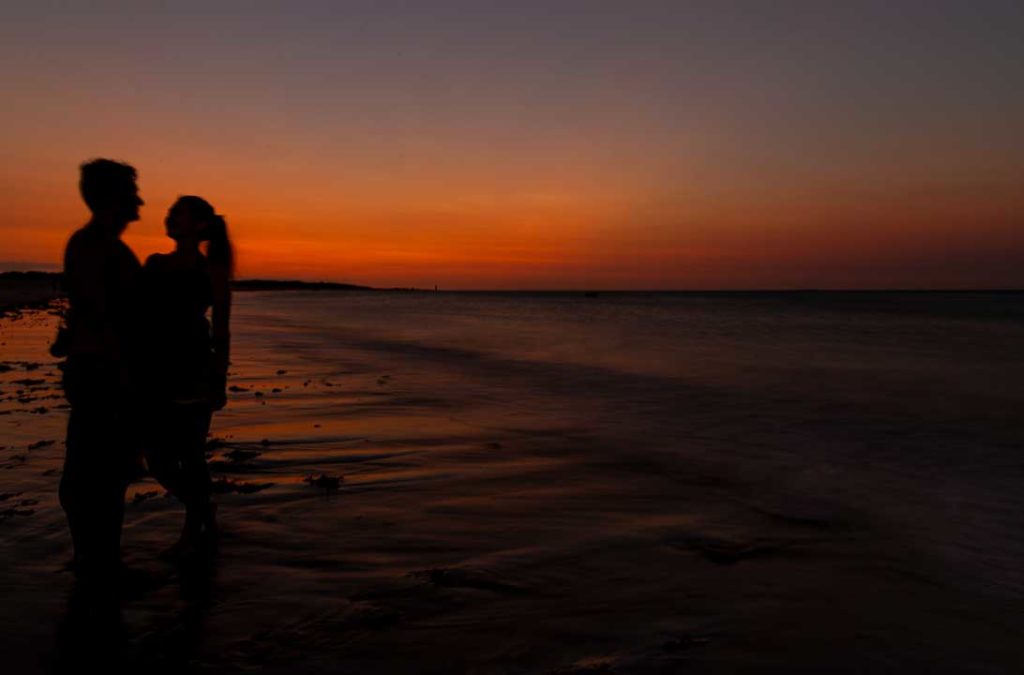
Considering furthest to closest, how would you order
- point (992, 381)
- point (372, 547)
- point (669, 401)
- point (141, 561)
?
point (992, 381)
point (669, 401)
point (372, 547)
point (141, 561)

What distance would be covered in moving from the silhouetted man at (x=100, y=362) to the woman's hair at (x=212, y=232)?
0.46 metres

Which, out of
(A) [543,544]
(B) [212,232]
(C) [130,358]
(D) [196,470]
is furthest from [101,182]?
(A) [543,544]

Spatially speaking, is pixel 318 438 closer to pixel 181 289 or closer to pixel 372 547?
pixel 372 547

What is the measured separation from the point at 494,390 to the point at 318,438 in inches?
274

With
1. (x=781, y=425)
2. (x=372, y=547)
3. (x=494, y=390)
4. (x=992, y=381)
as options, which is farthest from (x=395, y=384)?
(x=992, y=381)

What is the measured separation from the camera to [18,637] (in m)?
3.84

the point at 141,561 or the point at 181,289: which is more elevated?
the point at 181,289

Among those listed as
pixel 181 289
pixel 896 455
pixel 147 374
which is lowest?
pixel 896 455

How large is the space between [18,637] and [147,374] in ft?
5.18

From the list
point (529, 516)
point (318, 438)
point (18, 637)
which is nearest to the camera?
point (18, 637)

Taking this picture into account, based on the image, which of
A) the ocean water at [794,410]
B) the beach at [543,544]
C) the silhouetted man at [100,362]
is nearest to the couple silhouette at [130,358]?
the silhouetted man at [100,362]

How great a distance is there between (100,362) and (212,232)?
1.18 metres

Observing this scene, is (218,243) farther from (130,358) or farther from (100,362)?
(100,362)

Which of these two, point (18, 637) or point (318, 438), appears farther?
point (318, 438)
